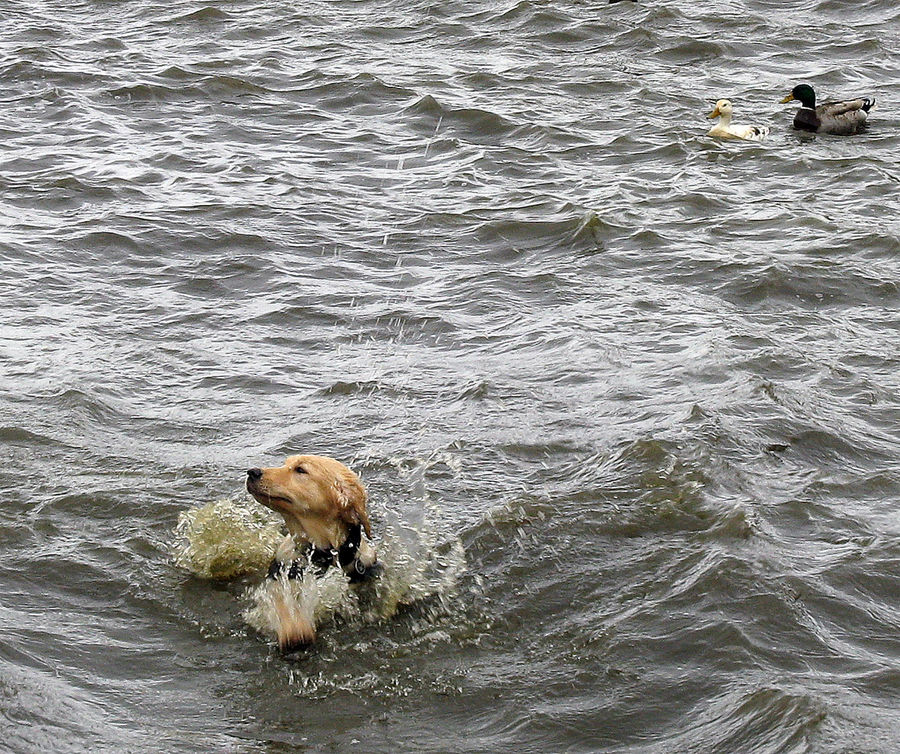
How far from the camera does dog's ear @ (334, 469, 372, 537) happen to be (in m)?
5.84

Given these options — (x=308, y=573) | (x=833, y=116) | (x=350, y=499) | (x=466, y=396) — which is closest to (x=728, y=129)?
(x=833, y=116)

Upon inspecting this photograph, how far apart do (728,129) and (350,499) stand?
892cm

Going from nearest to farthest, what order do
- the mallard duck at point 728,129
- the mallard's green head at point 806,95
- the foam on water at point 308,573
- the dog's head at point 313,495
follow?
1. the dog's head at point 313,495
2. the foam on water at point 308,573
3. the mallard duck at point 728,129
4. the mallard's green head at point 806,95

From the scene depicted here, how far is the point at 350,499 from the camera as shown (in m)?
5.86

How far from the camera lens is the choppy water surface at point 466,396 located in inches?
218

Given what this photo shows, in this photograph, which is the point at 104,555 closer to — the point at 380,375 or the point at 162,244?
the point at 380,375

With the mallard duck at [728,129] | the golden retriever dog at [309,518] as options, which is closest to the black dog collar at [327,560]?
the golden retriever dog at [309,518]

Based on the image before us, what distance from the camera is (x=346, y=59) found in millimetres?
16844

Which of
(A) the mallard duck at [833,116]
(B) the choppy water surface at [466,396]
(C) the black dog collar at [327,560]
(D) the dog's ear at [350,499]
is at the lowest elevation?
(A) the mallard duck at [833,116]

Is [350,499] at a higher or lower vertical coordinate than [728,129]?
higher

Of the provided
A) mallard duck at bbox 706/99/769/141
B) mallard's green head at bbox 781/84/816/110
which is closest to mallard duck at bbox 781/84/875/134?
mallard's green head at bbox 781/84/816/110

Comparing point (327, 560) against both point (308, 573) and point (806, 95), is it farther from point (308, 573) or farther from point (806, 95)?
point (806, 95)

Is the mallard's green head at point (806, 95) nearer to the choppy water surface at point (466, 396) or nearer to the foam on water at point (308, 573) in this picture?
the choppy water surface at point (466, 396)

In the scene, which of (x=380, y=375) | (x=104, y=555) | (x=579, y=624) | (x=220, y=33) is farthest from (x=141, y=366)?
(x=220, y=33)
